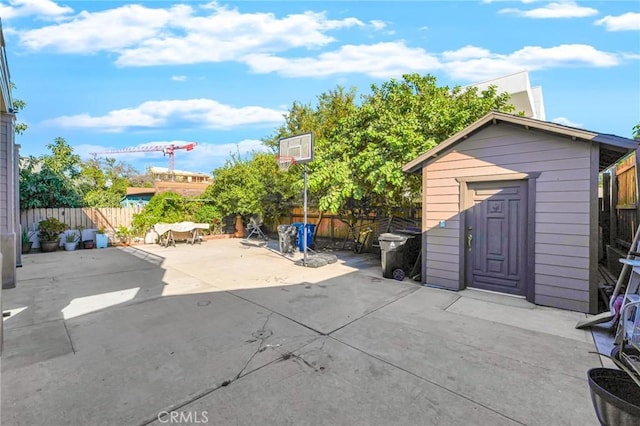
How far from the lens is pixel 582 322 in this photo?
355 centimetres

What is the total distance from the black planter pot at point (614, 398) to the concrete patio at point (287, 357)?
67 centimetres

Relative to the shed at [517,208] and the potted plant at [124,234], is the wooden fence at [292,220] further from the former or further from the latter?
the shed at [517,208]

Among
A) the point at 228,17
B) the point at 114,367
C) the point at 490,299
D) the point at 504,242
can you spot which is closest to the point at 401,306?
the point at 490,299

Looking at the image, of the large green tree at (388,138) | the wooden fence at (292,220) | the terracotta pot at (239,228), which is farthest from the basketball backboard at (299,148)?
the terracotta pot at (239,228)

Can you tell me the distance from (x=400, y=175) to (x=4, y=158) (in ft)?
25.4

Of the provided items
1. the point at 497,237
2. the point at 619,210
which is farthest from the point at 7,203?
the point at 619,210

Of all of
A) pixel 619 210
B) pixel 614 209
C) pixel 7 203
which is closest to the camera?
pixel 7 203

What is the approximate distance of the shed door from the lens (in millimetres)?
4699

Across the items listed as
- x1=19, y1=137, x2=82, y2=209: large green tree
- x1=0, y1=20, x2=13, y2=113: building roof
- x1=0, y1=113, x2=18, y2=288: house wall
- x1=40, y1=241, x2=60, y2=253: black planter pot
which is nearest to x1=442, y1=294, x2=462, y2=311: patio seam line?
x1=0, y1=20, x2=13, y2=113: building roof

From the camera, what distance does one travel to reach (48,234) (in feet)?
31.0

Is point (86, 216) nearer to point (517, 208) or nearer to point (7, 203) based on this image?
point (7, 203)

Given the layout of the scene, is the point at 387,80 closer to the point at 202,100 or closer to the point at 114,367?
the point at 114,367

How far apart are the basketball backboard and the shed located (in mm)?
2431

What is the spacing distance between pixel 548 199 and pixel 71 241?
41.9 feet
